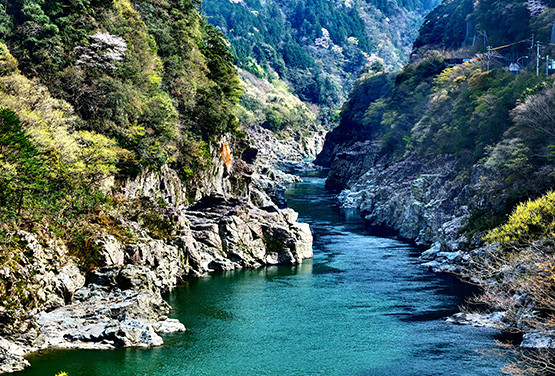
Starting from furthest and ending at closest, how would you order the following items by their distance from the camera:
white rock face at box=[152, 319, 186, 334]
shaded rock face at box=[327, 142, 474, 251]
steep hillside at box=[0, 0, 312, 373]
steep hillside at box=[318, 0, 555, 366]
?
shaded rock face at box=[327, 142, 474, 251]
steep hillside at box=[318, 0, 555, 366]
white rock face at box=[152, 319, 186, 334]
steep hillside at box=[0, 0, 312, 373]

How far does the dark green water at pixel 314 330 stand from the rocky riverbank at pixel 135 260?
1.38 metres

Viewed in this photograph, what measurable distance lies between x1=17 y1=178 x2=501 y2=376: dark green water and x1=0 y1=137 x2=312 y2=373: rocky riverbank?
138cm

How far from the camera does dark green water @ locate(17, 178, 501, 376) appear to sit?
2788cm

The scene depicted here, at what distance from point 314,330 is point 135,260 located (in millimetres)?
13681

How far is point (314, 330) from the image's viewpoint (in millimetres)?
34062

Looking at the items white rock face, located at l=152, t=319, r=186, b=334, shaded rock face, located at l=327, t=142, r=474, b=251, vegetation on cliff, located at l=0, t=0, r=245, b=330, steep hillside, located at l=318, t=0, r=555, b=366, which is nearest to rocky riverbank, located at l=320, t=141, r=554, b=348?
shaded rock face, located at l=327, t=142, r=474, b=251

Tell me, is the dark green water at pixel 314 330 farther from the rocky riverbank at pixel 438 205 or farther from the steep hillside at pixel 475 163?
the steep hillside at pixel 475 163

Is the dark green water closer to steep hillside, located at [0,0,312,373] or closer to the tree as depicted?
steep hillside, located at [0,0,312,373]

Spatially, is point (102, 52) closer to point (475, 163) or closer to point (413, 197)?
point (413, 197)

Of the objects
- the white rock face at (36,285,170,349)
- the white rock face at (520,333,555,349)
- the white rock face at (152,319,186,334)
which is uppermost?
the white rock face at (36,285,170,349)

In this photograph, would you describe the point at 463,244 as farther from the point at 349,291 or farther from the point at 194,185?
the point at 194,185

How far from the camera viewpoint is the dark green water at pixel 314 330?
91.5 feet

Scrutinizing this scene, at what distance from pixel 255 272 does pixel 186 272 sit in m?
6.32

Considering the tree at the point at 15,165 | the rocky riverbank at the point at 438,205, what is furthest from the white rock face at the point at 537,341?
the tree at the point at 15,165
